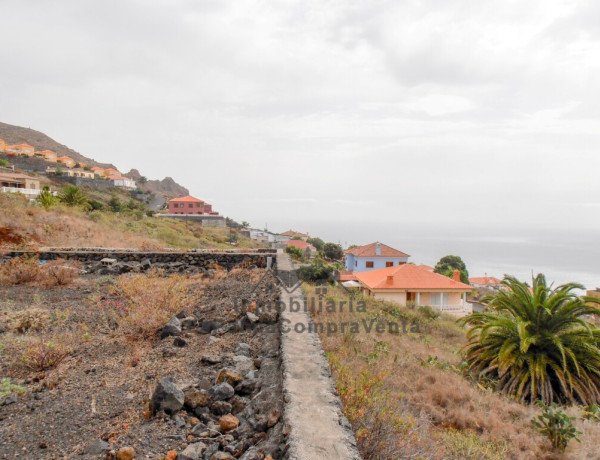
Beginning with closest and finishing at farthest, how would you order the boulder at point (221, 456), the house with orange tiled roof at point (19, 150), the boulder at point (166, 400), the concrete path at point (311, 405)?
1. the concrete path at point (311, 405)
2. the boulder at point (221, 456)
3. the boulder at point (166, 400)
4. the house with orange tiled roof at point (19, 150)

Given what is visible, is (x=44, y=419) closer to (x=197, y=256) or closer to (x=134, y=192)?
(x=197, y=256)

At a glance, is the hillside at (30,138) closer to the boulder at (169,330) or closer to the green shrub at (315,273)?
the green shrub at (315,273)

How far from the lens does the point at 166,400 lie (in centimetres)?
235

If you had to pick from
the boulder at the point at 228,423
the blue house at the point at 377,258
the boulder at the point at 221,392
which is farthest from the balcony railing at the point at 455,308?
the boulder at the point at 228,423

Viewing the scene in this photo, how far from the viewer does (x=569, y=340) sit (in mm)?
5703

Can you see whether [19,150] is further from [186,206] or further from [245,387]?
[245,387]

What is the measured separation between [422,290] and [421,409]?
15.5m

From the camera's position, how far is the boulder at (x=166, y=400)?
2342 mm

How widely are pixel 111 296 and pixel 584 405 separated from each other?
7327 mm

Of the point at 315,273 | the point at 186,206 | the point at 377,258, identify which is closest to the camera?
the point at 315,273

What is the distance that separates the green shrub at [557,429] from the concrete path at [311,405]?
2.57m

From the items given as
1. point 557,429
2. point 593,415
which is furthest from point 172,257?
point 593,415

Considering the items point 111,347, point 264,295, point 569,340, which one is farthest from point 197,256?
point 569,340

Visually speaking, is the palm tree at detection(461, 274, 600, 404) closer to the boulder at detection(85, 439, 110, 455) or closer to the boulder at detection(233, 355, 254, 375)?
the boulder at detection(233, 355, 254, 375)
